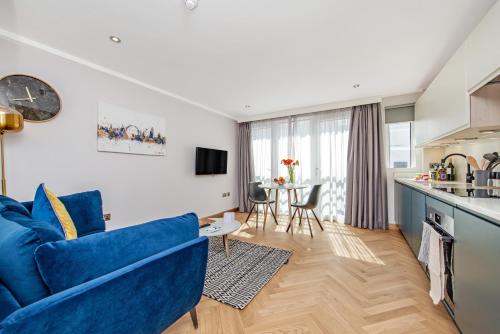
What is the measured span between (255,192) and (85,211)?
2686 millimetres

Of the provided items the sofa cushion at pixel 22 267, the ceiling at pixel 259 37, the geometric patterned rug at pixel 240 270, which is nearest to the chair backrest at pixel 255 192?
the geometric patterned rug at pixel 240 270

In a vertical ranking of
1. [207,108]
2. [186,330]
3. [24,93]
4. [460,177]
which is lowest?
[186,330]

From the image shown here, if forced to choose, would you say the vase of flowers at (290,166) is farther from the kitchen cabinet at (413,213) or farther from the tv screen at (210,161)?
the kitchen cabinet at (413,213)

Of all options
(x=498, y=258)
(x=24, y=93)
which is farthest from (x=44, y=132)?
(x=498, y=258)

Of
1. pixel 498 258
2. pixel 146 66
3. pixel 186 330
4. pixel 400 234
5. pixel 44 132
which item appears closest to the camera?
pixel 498 258

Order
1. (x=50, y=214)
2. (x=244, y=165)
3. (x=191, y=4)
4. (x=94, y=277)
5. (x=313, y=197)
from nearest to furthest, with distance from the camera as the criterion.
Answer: (x=94, y=277) → (x=50, y=214) → (x=191, y=4) → (x=313, y=197) → (x=244, y=165)

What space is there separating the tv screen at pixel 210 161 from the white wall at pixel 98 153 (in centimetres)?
14

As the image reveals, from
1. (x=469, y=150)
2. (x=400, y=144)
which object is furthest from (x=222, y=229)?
(x=400, y=144)

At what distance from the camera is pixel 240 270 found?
7.34 feet

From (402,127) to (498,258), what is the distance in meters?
3.35

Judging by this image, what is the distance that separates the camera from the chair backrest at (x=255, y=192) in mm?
4059

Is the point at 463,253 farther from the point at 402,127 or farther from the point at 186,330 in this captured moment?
the point at 402,127

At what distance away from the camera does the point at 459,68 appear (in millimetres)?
1731

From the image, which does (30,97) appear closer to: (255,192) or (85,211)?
(85,211)
